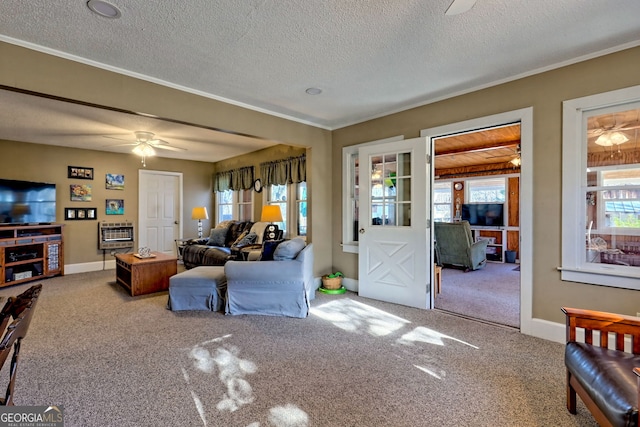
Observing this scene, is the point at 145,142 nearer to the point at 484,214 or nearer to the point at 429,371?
the point at 429,371

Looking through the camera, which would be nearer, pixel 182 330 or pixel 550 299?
pixel 550 299

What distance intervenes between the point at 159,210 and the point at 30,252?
7.73 feet

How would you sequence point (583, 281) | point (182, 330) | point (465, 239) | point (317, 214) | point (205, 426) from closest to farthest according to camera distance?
point (205, 426) < point (583, 281) < point (182, 330) < point (317, 214) < point (465, 239)

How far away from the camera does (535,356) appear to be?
2447 mm

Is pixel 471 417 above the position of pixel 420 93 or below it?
below

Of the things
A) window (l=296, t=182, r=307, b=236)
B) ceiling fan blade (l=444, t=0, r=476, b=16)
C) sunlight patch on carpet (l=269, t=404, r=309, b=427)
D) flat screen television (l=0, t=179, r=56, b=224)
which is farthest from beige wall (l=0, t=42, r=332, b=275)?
flat screen television (l=0, t=179, r=56, b=224)

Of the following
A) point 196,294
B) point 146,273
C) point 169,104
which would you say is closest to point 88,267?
point 146,273

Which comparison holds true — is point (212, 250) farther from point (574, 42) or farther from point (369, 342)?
point (574, 42)

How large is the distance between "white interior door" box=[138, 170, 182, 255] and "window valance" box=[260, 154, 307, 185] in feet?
8.44

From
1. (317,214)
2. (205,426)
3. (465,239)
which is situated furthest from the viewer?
(465,239)

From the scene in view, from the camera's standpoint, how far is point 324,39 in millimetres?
2322

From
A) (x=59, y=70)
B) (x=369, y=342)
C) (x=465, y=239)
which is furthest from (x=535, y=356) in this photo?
(x=59, y=70)

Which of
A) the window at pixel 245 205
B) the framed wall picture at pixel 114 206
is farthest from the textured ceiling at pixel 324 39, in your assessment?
the framed wall picture at pixel 114 206

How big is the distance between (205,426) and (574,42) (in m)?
3.70
